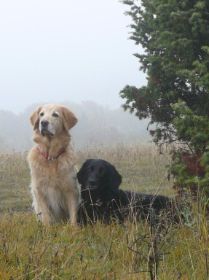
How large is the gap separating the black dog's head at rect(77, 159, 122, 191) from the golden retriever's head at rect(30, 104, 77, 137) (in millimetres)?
764

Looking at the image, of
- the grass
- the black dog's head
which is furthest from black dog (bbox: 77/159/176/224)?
the grass

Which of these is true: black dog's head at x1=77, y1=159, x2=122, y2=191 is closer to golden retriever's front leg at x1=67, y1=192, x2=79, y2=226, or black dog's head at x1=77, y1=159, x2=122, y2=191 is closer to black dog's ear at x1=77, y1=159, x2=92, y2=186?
black dog's ear at x1=77, y1=159, x2=92, y2=186

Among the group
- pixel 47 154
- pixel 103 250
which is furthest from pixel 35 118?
pixel 103 250

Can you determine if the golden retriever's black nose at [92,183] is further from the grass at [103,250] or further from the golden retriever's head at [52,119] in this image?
the golden retriever's head at [52,119]

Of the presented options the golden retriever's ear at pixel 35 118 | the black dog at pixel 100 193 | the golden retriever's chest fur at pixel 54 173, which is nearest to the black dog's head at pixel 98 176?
the black dog at pixel 100 193

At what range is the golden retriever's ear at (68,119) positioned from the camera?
6805 millimetres

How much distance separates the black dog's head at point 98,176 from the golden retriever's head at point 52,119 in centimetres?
76

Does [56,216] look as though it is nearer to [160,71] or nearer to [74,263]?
[160,71]

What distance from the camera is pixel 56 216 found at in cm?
669

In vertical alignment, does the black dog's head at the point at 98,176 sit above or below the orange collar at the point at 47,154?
below

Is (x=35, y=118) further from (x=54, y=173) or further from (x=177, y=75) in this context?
(x=177, y=75)

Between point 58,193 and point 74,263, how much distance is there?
2.75 metres

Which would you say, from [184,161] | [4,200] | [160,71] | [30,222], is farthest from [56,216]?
[4,200]

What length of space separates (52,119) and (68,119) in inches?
9.9
